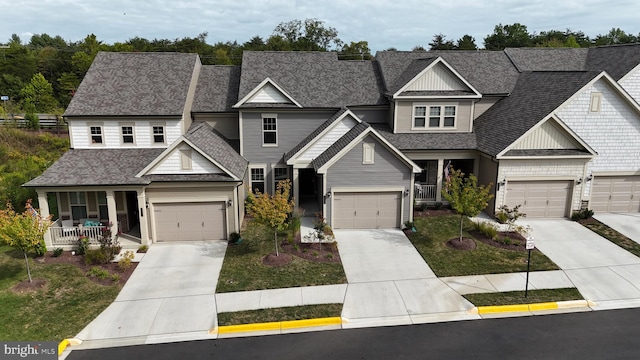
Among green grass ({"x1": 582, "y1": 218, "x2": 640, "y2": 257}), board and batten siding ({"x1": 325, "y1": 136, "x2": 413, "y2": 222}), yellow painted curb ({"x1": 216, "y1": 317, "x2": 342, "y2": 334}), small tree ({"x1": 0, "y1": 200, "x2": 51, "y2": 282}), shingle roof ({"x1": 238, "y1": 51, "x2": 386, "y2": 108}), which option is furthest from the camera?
shingle roof ({"x1": 238, "y1": 51, "x2": 386, "y2": 108})

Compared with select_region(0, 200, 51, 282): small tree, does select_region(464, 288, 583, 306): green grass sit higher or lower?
lower

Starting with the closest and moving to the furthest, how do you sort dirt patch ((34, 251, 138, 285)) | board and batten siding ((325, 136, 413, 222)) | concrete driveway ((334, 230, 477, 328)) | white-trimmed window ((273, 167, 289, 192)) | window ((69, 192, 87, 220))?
concrete driveway ((334, 230, 477, 328)) < dirt patch ((34, 251, 138, 285)) < window ((69, 192, 87, 220)) < board and batten siding ((325, 136, 413, 222)) < white-trimmed window ((273, 167, 289, 192))

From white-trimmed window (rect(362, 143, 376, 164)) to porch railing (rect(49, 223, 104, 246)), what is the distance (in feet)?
41.4

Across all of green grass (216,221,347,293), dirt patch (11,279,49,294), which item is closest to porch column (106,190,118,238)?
dirt patch (11,279,49,294)

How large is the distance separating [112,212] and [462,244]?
1590 centimetres

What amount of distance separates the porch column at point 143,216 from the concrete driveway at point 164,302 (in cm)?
64

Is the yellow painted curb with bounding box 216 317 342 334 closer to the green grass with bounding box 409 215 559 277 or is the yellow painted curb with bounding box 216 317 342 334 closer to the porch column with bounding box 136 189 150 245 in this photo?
the green grass with bounding box 409 215 559 277

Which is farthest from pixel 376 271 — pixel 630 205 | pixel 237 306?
pixel 630 205

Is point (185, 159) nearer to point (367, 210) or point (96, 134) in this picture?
point (96, 134)

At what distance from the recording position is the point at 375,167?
2056 centimetres

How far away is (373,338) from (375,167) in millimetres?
9952

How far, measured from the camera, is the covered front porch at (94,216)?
738 inches

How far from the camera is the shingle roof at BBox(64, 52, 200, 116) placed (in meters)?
22.2

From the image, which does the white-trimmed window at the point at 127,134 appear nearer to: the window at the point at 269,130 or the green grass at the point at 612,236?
the window at the point at 269,130
